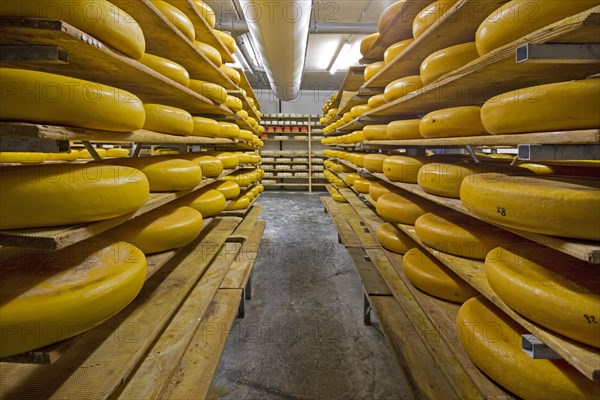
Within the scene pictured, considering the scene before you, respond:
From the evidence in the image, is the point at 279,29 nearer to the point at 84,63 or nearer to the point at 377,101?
the point at 377,101

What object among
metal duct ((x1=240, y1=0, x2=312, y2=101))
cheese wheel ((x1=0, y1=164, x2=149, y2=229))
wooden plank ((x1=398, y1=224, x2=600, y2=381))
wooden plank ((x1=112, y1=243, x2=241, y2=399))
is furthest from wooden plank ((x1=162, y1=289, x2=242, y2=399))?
metal duct ((x1=240, y1=0, x2=312, y2=101))

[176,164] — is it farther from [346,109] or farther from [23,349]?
[346,109]

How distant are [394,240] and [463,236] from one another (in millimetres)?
824

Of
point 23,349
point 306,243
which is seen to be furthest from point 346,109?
point 23,349

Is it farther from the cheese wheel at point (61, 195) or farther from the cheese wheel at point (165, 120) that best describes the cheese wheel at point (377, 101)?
the cheese wheel at point (61, 195)

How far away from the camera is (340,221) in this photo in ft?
14.3

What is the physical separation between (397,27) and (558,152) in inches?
79.2

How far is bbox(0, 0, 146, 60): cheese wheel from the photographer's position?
0.88m

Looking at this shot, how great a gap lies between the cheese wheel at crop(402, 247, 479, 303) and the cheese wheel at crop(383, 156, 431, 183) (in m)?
0.57

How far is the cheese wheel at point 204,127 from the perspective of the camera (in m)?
2.26

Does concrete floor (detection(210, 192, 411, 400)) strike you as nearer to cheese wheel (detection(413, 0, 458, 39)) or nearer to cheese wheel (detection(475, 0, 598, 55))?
cheese wheel (detection(475, 0, 598, 55))

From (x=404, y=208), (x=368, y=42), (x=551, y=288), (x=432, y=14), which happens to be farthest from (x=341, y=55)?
(x=551, y=288)

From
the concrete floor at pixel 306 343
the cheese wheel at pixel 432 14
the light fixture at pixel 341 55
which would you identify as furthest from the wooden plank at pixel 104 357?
the light fixture at pixel 341 55

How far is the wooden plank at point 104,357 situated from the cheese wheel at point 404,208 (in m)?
1.42
